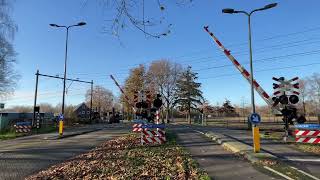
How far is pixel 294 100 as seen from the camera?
2153 cm

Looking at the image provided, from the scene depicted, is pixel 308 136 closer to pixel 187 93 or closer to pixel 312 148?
pixel 312 148

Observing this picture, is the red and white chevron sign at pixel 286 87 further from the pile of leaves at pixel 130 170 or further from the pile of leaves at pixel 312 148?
the pile of leaves at pixel 130 170

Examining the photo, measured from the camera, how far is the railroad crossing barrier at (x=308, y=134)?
1833cm

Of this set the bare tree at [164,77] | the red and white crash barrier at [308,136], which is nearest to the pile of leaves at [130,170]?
the red and white crash barrier at [308,136]

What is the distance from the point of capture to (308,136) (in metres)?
18.6

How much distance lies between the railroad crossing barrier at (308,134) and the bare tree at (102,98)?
101009 mm

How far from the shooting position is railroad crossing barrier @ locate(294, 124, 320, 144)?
1833 cm

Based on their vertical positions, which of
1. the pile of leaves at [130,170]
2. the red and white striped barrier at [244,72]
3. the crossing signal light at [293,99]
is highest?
the red and white striped barrier at [244,72]

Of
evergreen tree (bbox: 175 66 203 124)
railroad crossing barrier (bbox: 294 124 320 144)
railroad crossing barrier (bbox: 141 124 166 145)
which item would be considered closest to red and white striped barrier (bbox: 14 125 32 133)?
railroad crossing barrier (bbox: 141 124 166 145)

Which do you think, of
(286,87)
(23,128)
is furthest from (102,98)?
(286,87)

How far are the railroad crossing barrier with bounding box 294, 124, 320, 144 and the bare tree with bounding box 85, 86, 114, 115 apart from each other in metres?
101

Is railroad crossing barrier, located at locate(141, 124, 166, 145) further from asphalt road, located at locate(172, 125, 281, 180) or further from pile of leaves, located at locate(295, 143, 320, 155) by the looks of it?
pile of leaves, located at locate(295, 143, 320, 155)

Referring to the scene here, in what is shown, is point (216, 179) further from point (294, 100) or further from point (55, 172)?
point (294, 100)

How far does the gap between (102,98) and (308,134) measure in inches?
4256
